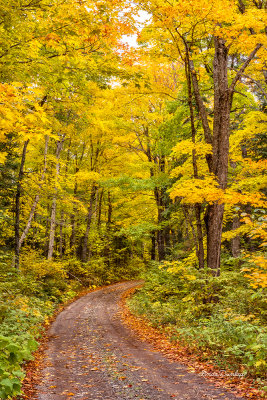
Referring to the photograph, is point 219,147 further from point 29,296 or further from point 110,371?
point 29,296

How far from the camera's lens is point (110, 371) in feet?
20.0

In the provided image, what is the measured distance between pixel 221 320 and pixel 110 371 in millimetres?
3367

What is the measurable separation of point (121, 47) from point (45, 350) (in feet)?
29.3

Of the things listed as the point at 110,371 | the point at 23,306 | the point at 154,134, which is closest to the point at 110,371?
the point at 110,371

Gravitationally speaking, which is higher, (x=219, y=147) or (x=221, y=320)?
(x=219, y=147)

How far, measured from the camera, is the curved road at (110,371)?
494 cm

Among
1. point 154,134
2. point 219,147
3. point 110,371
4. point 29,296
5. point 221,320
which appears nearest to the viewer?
point 110,371

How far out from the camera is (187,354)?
712 centimetres

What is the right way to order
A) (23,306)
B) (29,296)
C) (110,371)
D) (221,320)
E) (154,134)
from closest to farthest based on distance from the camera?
1. (110,371)
2. (221,320)
3. (23,306)
4. (29,296)
5. (154,134)

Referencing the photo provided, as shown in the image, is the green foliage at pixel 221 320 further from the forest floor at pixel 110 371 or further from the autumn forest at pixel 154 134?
the forest floor at pixel 110 371

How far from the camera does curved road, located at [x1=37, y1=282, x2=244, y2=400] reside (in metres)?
4.94

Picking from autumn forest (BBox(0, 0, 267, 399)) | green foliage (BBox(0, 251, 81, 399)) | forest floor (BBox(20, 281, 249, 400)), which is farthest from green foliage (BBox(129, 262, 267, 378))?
green foliage (BBox(0, 251, 81, 399))

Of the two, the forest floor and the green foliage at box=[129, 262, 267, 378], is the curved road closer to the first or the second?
the forest floor

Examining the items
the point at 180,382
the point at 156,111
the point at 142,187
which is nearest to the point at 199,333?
the point at 180,382
